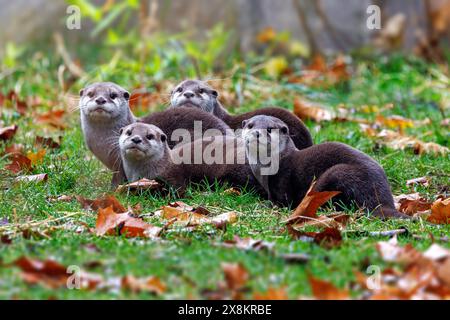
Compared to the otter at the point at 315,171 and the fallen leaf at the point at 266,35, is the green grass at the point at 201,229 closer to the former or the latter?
the otter at the point at 315,171

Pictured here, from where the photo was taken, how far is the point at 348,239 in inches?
149

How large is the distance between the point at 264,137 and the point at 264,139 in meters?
0.01

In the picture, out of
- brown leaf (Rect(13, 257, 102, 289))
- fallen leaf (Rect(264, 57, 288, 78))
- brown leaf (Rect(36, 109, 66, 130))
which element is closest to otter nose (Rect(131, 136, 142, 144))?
brown leaf (Rect(36, 109, 66, 130))

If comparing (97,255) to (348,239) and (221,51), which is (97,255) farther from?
(221,51)

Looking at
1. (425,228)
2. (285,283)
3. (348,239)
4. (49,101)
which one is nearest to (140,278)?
(285,283)

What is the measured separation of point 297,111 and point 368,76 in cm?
224

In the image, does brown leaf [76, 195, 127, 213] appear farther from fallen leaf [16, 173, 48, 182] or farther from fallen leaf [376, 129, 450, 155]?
fallen leaf [376, 129, 450, 155]

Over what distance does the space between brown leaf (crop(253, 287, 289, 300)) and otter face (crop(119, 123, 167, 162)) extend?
7.36 ft

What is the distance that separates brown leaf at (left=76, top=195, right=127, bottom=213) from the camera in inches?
169

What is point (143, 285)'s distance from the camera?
301cm

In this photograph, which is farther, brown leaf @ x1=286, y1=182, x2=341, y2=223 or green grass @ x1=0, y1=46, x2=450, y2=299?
brown leaf @ x1=286, y1=182, x2=341, y2=223

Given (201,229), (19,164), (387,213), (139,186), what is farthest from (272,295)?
(19,164)

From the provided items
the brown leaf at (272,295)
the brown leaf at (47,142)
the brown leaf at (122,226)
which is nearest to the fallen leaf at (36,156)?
the brown leaf at (47,142)

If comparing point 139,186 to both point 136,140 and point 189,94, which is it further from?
point 189,94
